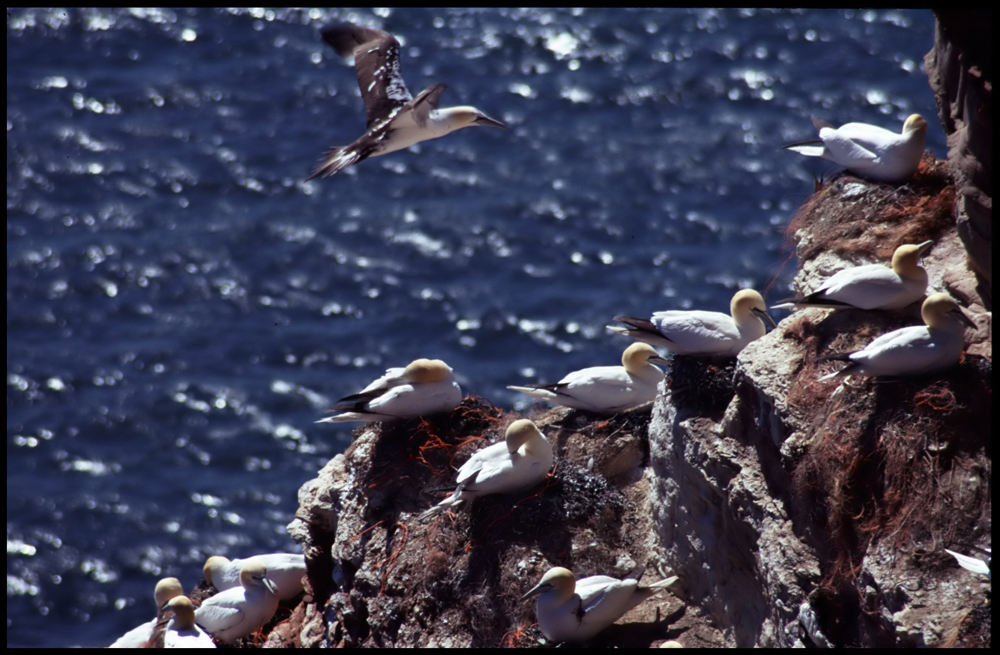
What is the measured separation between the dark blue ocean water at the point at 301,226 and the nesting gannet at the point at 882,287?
11710 mm

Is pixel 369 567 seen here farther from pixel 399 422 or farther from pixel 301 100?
pixel 301 100

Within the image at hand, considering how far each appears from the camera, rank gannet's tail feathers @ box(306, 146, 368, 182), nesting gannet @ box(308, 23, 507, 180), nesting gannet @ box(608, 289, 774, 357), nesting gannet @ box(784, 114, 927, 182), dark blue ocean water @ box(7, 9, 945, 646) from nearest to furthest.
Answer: gannet's tail feathers @ box(306, 146, 368, 182) → nesting gannet @ box(608, 289, 774, 357) → nesting gannet @ box(308, 23, 507, 180) → nesting gannet @ box(784, 114, 927, 182) → dark blue ocean water @ box(7, 9, 945, 646)

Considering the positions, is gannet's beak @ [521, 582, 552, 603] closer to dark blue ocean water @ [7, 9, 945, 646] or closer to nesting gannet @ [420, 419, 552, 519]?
nesting gannet @ [420, 419, 552, 519]

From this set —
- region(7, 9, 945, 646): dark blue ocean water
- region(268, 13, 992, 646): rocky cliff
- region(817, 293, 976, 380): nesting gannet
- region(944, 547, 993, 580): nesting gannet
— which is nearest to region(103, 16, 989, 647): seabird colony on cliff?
region(817, 293, 976, 380): nesting gannet

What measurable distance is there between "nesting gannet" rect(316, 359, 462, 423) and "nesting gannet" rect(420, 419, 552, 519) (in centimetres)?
124

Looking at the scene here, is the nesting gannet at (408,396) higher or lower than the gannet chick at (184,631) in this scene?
higher

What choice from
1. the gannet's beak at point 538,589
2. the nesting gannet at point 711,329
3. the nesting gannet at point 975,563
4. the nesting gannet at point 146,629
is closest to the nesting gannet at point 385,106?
the nesting gannet at point 711,329

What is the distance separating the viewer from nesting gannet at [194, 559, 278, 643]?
10008mm

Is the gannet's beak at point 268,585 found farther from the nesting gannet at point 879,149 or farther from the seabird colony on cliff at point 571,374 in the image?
the nesting gannet at point 879,149

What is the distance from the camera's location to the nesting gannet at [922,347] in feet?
21.9

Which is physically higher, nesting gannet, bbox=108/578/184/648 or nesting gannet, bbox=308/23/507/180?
nesting gannet, bbox=308/23/507/180

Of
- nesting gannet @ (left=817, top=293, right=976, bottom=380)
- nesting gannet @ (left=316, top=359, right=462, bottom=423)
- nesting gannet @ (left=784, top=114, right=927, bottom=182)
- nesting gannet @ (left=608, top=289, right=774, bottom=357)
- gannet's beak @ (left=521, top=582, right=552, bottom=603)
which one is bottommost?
nesting gannet @ (left=316, top=359, right=462, bottom=423)

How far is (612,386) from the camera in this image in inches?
386

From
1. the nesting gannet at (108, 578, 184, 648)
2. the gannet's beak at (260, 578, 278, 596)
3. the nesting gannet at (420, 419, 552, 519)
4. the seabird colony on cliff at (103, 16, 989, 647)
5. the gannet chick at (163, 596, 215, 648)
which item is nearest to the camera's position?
the seabird colony on cliff at (103, 16, 989, 647)
